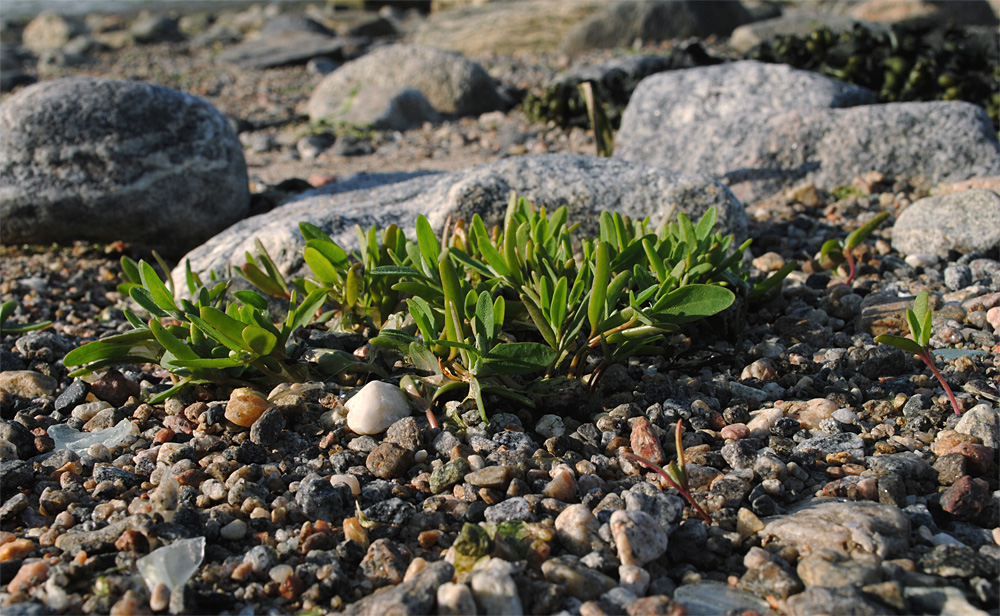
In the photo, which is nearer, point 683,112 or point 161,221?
point 161,221

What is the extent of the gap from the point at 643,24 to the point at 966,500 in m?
11.3

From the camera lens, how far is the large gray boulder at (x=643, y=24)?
11.9m

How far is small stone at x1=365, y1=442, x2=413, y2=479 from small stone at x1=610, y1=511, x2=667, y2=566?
0.66 m

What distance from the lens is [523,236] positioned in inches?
113

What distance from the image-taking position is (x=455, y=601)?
1.64 metres

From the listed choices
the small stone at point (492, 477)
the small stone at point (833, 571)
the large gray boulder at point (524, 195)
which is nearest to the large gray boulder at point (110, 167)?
Result: the large gray boulder at point (524, 195)

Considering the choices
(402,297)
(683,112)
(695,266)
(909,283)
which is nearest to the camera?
(695,266)

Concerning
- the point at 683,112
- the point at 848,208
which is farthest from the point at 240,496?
the point at 683,112

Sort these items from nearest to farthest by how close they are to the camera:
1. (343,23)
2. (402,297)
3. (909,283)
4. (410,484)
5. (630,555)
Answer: (630,555) → (410,484) → (402,297) → (909,283) → (343,23)

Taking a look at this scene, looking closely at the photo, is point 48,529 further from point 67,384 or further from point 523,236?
point 523,236

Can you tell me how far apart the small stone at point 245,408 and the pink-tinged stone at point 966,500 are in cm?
199

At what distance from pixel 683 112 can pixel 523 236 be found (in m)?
3.76

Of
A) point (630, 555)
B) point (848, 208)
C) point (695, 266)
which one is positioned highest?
point (695, 266)

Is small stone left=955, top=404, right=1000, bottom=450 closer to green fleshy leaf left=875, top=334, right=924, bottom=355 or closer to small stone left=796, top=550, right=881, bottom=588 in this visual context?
green fleshy leaf left=875, top=334, right=924, bottom=355
